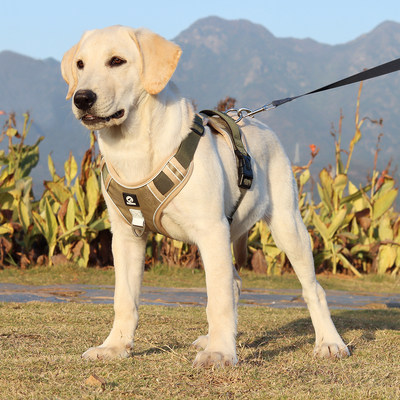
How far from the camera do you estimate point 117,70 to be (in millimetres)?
3164

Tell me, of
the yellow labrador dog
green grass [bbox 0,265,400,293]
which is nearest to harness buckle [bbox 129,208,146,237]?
the yellow labrador dog

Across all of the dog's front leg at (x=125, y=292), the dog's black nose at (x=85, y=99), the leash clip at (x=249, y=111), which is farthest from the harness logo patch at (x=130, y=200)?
the leash clip at (x=249, y=111)

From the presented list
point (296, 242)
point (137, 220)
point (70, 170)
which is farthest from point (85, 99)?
point (70, 170)

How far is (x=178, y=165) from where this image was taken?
325 centimetres

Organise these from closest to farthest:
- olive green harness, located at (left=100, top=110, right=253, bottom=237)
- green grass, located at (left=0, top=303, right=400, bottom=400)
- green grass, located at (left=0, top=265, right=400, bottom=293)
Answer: green grass, located at (left=0, top=303, right=400, bottom=400) → olive green harness, located at (left=100, top=110, right=253, bottom=237) → green grass, located at (left=0, top=265, right=400, bottom=293)

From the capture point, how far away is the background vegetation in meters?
8.09

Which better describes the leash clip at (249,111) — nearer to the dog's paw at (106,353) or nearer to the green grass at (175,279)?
the dog's paw at (106,353)

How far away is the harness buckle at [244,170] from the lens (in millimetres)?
3637

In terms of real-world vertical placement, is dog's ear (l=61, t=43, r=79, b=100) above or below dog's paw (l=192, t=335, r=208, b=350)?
above

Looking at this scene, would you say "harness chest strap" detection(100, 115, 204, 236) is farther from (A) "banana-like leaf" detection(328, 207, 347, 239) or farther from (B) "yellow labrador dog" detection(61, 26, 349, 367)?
(A) "banana-like leaf" detection(328, 207, 347, 239)

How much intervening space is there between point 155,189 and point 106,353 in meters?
0.91

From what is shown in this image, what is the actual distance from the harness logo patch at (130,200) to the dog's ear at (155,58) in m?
0.55

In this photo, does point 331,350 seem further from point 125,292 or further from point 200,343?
point 125,292

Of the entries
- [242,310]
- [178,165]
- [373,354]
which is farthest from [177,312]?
[178,165]
